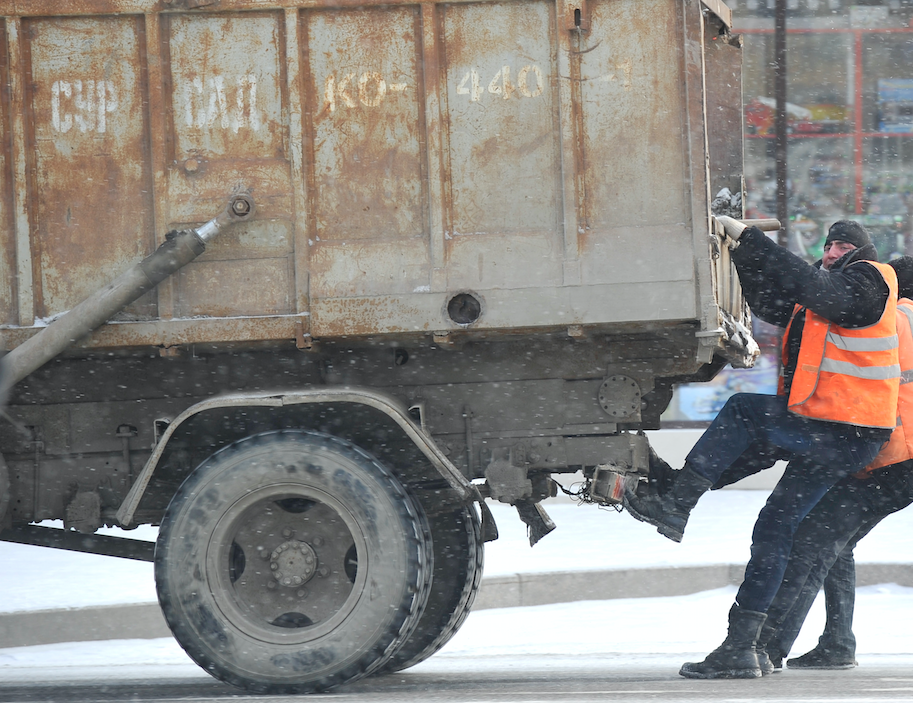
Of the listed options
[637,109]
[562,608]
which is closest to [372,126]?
[637,109]

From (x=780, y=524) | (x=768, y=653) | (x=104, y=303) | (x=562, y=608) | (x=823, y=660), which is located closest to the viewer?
(x=104, y=303)

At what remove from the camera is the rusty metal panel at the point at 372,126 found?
467cm

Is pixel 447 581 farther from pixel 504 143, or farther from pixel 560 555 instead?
pixel 560 555

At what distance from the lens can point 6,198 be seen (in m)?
4.70

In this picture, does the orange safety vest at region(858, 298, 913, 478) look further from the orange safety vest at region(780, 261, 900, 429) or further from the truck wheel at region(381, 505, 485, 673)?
the truck wheel at region(381, 505, 485, 673)

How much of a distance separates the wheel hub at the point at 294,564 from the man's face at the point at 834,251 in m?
2.47

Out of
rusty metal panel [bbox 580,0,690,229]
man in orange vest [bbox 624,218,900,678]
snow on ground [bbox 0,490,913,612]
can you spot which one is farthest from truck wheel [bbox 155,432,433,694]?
snow on ground [bbox 0,490,913,612]

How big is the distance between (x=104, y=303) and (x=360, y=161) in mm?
1065

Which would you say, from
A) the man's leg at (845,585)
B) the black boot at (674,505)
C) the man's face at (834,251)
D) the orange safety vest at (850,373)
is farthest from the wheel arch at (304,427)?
the man's face at (834,251)

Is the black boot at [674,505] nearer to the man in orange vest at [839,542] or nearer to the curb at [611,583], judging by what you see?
the man in orange vest at [839,542]

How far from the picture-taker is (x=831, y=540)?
523cm

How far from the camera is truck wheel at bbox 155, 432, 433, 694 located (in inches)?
179

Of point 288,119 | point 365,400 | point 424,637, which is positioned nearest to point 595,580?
point 424,637

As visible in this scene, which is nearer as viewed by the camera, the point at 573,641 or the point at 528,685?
the point at 528,685
